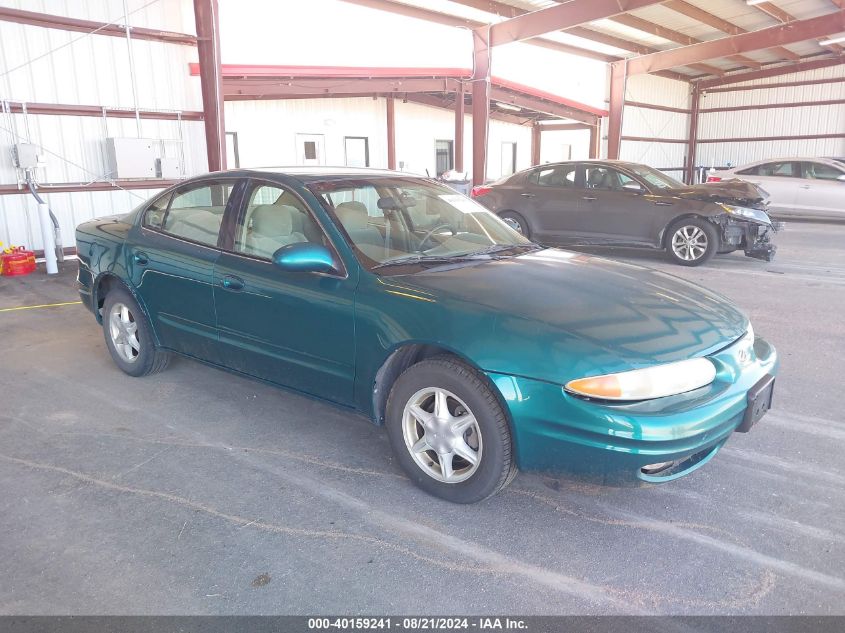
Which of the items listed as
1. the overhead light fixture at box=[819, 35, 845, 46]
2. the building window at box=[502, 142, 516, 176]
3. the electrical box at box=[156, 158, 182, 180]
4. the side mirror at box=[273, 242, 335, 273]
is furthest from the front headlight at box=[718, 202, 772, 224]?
the building window at box=[502, 142, 516, 176]

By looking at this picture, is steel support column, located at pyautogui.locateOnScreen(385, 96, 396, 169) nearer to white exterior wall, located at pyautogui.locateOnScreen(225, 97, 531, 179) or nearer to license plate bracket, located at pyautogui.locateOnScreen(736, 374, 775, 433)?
white exterior wall, located at pyautogui.locateOnScreen(225, 97, 531, 179)

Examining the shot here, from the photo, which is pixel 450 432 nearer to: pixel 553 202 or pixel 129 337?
pixel 129 337

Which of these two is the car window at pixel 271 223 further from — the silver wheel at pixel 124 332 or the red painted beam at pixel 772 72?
the red painted beam at pixel 772 72

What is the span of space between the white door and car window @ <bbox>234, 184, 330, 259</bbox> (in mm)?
14202

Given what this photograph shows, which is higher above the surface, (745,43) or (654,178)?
(745,43)

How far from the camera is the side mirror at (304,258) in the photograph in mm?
2996

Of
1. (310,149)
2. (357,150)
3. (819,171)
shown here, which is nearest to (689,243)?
(819,171)

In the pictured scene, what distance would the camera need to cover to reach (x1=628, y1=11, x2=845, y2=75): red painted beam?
15.6 meters

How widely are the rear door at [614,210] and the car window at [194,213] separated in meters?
6.49

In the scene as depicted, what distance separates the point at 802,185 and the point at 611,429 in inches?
573

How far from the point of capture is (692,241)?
8.73 meters

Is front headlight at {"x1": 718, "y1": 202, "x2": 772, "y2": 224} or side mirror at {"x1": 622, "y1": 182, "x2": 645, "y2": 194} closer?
front headlight at {"x1": 718, "y1": 202, "x2": 772, "y2": 224}

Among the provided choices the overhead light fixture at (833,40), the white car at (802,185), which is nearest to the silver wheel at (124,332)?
the white car at (802,185)

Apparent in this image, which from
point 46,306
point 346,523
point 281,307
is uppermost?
point 281,307
